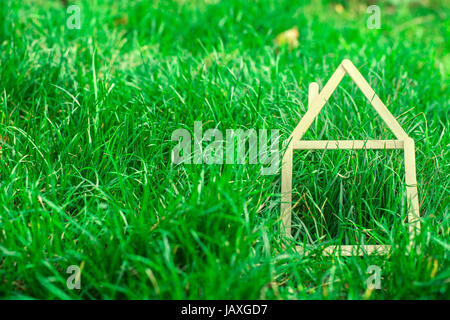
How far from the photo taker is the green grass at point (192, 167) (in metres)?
1.67

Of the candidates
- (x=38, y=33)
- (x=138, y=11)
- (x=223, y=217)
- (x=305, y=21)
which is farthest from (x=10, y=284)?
(x=305, y=21)

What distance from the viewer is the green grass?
65.9 inches

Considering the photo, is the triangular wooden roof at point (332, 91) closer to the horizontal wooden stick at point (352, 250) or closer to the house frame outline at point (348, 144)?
the house frame outline at point (348, 144)

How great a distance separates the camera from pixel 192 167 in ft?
7.00

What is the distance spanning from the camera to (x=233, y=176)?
2100 mm

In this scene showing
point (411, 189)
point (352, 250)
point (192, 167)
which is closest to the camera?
point (352, 250)

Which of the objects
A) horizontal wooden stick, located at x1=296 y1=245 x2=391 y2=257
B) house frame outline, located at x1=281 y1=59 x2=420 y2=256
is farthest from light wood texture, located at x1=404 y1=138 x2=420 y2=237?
horizontal wooden stick, located at x1=296 y1=245 x2=391 y2=257

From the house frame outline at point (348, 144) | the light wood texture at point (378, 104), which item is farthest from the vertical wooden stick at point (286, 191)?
the light wood texture at point (378, 104)

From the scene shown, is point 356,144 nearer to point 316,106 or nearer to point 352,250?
point 316,106

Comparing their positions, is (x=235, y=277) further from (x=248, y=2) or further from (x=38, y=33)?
(x=248, y=2)

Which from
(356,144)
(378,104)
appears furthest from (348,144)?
(378,104)

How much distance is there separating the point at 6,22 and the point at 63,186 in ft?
5.86

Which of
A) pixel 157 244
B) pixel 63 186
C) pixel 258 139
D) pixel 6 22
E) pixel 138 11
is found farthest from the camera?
pixel 138 11

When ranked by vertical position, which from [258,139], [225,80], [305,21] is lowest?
[258,139]
